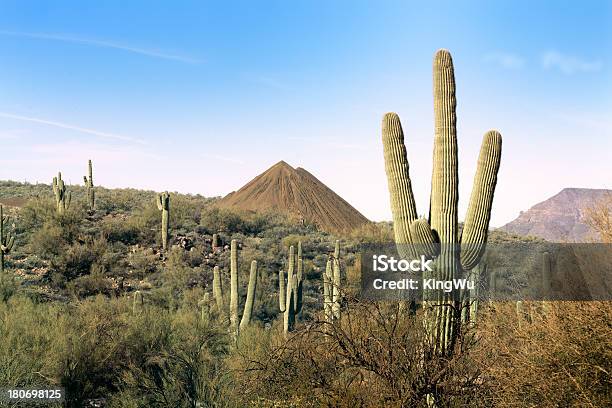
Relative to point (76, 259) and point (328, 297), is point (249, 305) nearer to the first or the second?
point (328, 297)

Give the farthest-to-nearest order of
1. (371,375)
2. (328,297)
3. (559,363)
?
(328,297)
(371,375)
(559,363)

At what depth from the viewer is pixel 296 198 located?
54844 mm

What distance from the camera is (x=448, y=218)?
10.1 m

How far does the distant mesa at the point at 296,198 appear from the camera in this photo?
53.0m

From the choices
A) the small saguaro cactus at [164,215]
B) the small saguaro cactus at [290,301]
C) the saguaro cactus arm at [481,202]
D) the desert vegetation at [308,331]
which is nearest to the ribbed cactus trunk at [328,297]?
the desert vegetation at [308,331]

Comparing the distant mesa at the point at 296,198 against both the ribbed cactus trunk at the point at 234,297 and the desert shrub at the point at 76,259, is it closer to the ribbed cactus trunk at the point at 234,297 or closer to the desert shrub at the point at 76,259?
the desert shrub at the point at 76,259

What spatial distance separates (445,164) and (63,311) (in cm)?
1395

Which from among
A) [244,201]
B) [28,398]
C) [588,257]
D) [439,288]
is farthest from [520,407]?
[244,201]

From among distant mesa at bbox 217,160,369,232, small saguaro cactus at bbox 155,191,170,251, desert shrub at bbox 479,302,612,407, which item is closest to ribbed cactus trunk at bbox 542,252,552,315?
desert shrub at bbox 479,302,612,407

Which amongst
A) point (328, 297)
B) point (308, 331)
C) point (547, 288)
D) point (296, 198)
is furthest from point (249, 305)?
point (296, 198)

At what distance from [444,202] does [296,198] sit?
4478cm

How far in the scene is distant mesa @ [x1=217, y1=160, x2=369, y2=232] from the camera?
5303cm

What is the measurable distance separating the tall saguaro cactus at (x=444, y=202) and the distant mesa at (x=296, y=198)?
39067 millimetres

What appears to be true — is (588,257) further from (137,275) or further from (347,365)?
(137,275)
